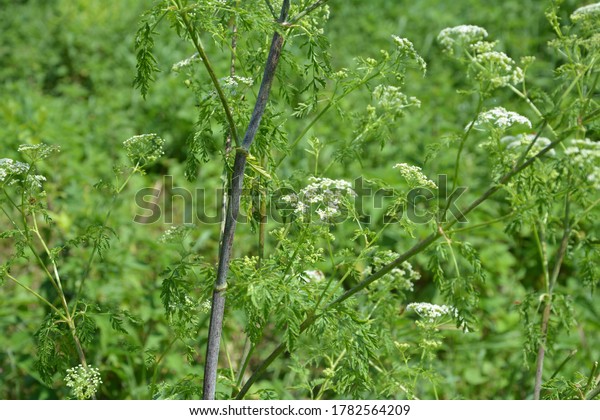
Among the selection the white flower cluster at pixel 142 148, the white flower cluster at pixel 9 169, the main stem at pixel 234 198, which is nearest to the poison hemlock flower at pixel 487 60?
the main stem at pixel 234 198

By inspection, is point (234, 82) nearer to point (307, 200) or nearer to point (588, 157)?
point (307, 200)

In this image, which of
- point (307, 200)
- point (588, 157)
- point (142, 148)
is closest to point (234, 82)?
point (307, 200)

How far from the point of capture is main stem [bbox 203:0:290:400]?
249 centimetres

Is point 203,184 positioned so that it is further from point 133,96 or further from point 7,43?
point 7,43

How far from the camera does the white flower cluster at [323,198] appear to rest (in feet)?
8.29

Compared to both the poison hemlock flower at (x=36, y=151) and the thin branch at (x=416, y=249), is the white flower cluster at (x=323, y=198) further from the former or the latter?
the poison hemlock flower at (x=36, y=151)

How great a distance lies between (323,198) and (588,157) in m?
0.89

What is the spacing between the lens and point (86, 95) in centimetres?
774

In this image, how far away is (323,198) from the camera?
2562mm

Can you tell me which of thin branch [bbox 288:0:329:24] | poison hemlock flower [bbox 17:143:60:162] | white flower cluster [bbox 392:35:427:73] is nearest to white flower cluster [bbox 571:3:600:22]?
white flower cluster [bbox 392:35:427:73]

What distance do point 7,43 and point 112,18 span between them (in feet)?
4.22

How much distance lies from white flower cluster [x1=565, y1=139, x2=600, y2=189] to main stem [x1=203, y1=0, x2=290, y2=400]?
3.33 ft

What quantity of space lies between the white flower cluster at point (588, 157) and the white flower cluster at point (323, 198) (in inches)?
29.8
